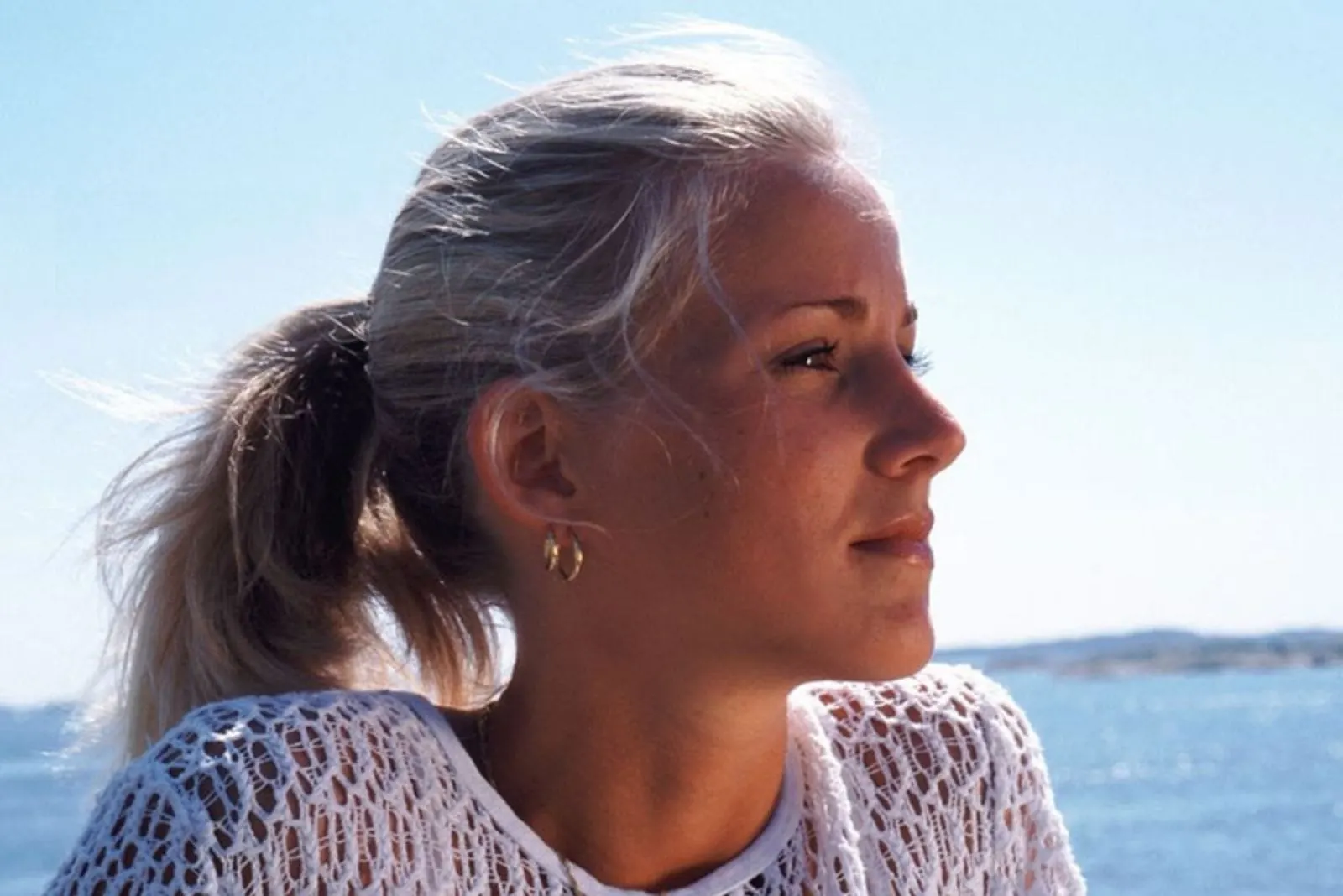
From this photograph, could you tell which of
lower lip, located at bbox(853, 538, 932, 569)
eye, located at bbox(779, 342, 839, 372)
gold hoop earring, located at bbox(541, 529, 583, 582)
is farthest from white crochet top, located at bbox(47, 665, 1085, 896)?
eye, located at bbox(779, 342, 839, 372)

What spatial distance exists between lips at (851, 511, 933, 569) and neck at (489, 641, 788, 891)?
0.21 m

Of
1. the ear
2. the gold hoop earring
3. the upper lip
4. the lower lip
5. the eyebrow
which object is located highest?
the eyebrow

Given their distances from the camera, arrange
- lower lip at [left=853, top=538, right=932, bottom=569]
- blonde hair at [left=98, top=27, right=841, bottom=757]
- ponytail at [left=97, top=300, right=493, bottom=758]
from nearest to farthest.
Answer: lower lip at [left=853, top=538, right=932, bottom=569], blonde hair at [left=98, top=27, right=841, bottom=757], ponytail at [left=97, top=300, right=493, bottom=758]

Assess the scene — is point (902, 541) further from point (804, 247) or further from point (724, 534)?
point (804, 247)

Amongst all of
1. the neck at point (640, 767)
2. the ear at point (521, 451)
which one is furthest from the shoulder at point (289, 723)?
the ear at point (521, 451)

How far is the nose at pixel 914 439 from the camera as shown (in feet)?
6.26

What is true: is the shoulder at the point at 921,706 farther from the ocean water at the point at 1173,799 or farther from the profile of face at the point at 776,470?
the ocean water at the point at 1173,799

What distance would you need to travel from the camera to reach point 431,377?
2.16 meters

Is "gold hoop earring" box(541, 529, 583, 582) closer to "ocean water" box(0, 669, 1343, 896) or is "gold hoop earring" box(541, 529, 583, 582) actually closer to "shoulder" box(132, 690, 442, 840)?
Result: "shoulder" box(132, 690, 442, 840)

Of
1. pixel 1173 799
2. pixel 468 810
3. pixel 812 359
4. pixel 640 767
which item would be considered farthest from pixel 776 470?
pixel 1173 799

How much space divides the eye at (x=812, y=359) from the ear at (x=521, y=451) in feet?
0.90

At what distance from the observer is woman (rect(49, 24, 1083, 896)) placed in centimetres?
191

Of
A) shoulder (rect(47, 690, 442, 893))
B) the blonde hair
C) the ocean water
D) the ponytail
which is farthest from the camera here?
the ocean water

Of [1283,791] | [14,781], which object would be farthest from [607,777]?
[14,781]
